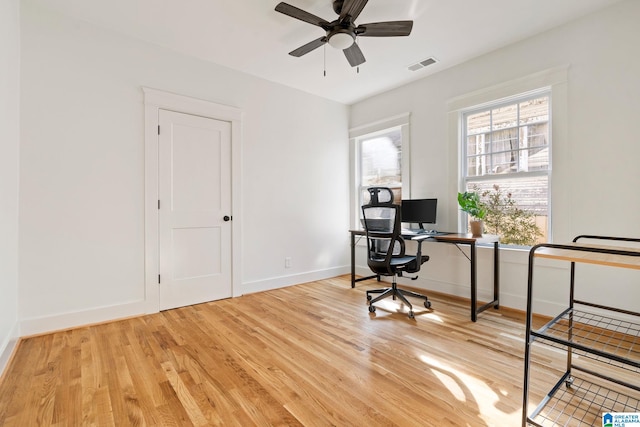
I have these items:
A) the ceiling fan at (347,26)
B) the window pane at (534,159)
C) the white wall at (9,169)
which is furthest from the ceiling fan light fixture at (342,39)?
the white wall at (9,169)

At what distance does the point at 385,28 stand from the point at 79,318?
3.72m

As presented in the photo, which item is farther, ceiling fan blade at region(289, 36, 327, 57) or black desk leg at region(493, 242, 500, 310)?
black desk leg at region(493, 242, 500, 310)

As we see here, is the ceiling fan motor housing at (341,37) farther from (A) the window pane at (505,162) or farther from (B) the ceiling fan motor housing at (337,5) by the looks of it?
(A) the window pane at (505,162)

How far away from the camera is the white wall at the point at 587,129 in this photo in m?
2.53

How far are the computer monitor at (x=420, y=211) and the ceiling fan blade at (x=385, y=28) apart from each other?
1.95 metres

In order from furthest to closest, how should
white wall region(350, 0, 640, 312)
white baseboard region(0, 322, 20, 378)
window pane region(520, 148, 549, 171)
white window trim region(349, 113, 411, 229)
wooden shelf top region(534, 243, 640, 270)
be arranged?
white window trim region(349, 113, 411, 229) < window pane region(520, 148, 549, 171) < white wall region(350, 0, 640, 312) < white baseboard region(0, 322, 20, 378) < wooden shelf top region(534, 243, 640, 270)

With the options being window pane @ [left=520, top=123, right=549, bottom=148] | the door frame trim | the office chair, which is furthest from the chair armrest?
the door frame trim

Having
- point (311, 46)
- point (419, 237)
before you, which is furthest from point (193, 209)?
point (419, 237)

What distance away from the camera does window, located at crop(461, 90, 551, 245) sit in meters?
3.09

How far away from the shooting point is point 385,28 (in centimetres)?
246

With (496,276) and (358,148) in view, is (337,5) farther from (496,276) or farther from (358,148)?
(496,276)

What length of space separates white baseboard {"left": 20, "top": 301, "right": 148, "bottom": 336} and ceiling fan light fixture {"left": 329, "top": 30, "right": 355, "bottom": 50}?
3123 millimetres

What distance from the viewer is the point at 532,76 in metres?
3.04

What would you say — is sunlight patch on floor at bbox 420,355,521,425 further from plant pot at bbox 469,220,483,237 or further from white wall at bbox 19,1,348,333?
white wall at bbox 19,1,348,333
